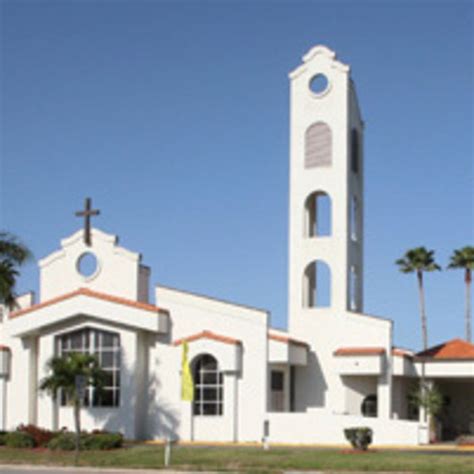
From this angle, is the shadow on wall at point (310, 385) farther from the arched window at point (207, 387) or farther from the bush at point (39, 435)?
the bush at point (39, 435)

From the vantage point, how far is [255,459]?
3309 cm

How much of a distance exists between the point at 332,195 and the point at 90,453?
1849 cm

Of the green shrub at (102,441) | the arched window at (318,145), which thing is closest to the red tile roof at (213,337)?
the green shrub at (102,441)

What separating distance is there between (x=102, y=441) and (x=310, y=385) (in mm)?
12580

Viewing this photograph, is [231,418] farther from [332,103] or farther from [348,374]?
[332,103]

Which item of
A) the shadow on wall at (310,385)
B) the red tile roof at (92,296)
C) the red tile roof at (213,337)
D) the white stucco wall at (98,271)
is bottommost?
the shadow on wall at (310,385)

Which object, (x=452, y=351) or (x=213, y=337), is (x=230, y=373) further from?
(x=452, y=351)

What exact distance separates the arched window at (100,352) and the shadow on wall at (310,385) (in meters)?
8.57

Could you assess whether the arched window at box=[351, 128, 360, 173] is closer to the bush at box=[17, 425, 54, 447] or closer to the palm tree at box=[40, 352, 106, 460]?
the palm tree at box=[40, 352, 106, 460]

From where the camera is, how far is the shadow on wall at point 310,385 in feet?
156

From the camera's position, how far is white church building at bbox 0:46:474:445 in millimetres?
44438

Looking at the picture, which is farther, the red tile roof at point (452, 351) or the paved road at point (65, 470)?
the red tile roof at point (452, 351)

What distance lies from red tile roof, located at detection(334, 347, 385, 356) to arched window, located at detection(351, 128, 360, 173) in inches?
380

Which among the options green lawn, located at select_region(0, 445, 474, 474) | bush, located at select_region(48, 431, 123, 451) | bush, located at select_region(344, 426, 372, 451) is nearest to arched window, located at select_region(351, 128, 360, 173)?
bush, located at select_region(344, 426, 372, 451)
